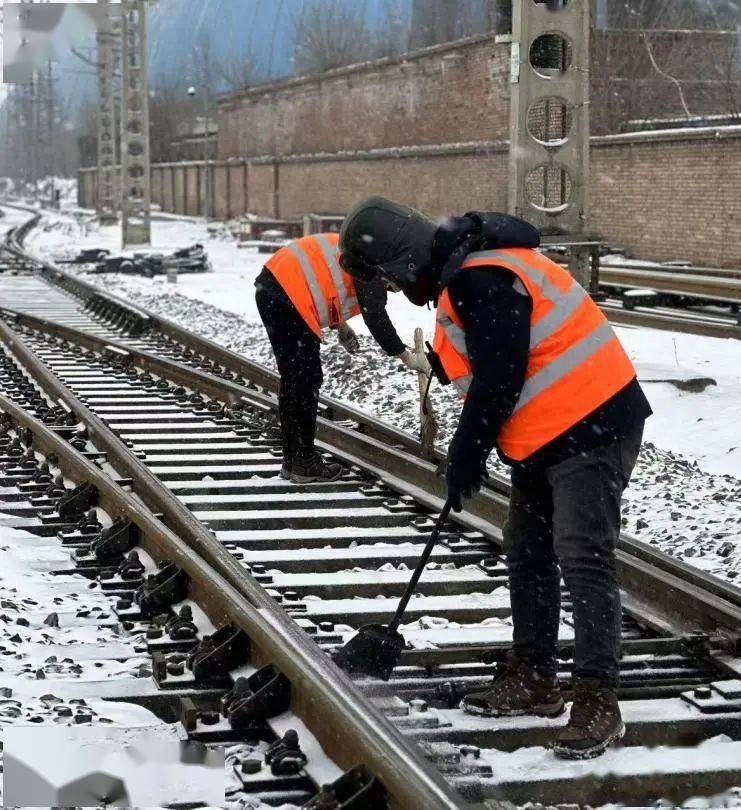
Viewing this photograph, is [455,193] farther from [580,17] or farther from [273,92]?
[580,17]

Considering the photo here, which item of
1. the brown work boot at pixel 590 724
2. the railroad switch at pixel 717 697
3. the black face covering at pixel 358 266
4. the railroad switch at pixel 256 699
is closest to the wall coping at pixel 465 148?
the railroad switch at pixel 717 697

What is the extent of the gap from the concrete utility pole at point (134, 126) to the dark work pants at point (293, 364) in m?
25.0

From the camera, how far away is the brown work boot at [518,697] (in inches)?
163

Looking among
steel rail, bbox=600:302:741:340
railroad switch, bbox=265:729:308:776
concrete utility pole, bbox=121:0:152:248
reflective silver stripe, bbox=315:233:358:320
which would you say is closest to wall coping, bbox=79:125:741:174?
concrete utility pole, bbox=121:0:152:248

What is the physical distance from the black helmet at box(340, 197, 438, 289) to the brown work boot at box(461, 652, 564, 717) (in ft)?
4.04

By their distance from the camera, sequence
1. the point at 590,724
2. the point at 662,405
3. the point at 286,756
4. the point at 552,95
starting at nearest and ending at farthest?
the point at 286,756 → the point at 590,724 → the point at 662,405 → the point at 552,95

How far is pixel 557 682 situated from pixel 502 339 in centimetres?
116

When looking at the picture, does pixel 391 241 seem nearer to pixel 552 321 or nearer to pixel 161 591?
pixel 552 321

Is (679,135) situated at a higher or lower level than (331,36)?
lower

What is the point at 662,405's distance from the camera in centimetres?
1070

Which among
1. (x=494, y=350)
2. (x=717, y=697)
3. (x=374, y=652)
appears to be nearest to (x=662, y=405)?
(x=717, y=697)

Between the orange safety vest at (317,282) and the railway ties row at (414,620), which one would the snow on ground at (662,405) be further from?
the orange safety vest at (317,282)

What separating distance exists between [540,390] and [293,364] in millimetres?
3801

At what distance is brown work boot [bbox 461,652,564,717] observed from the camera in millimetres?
4141
